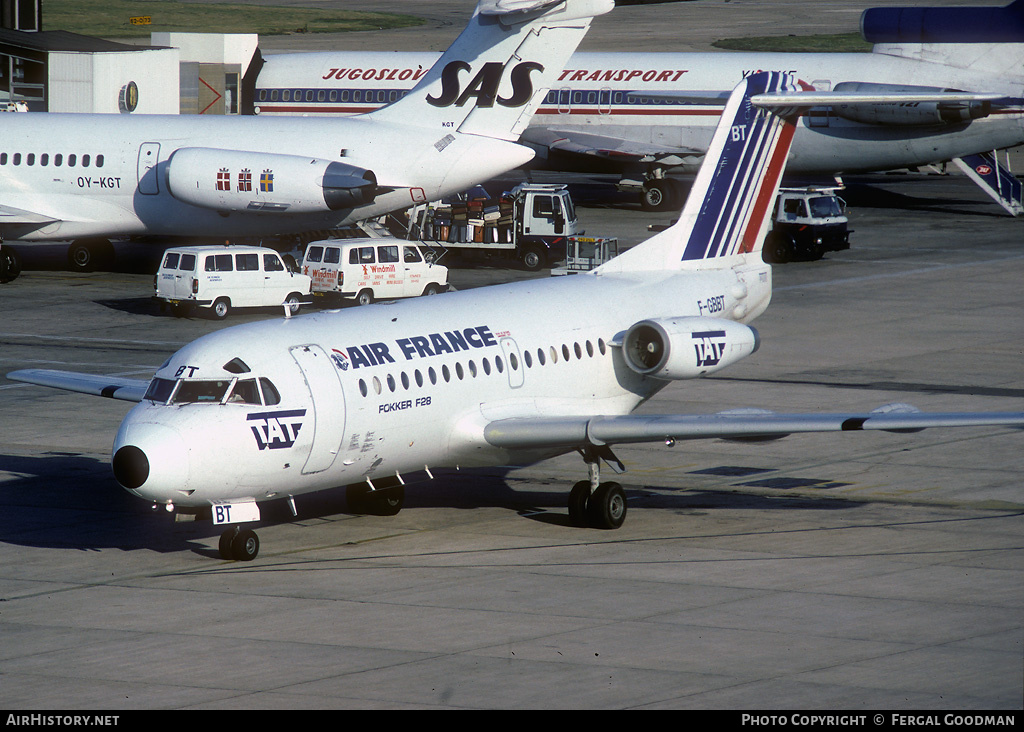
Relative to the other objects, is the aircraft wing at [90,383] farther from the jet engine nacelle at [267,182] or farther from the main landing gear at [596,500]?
the jet engine nacelle at [267,182]

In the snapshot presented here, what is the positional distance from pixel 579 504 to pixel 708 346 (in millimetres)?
3681

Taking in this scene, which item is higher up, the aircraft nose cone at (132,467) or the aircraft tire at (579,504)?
the aircraft nose cone at (132,467)

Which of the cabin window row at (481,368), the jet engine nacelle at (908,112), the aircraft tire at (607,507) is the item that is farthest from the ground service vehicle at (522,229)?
the aircraft tire at (607,507)

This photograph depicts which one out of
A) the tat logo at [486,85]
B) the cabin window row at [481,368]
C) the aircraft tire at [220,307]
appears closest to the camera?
the cabin window row at [481,368]

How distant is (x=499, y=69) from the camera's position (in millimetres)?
48031

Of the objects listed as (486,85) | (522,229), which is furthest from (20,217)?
(522,229)

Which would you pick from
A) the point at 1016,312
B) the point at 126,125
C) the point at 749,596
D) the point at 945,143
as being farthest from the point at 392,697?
the point at 945,143

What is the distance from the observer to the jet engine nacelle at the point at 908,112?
59500 millimetres

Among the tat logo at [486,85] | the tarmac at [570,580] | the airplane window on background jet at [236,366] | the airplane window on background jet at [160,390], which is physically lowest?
the tarmac at [570,580]

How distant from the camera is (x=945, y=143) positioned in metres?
61.3

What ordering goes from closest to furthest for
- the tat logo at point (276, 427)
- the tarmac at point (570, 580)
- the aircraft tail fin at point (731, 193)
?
the tarmac at point (570, 580) < the tat logo at point (276, 427) < the aircraft tail fin at point (731, 193)

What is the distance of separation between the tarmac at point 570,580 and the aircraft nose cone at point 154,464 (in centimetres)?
134

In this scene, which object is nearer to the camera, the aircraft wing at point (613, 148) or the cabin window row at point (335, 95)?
the aircraft wing at point (613, 148)
